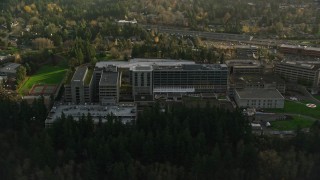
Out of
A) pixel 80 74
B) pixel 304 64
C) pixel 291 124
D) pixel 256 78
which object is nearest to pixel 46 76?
pixel 80 74

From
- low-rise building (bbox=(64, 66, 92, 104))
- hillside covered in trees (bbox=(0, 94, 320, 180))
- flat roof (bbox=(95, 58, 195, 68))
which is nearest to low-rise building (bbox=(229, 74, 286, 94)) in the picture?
flat roof (bbox=(95, 58, 195, 68))

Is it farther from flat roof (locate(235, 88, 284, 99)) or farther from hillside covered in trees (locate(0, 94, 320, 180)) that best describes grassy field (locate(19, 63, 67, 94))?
flat roof (locate(235, 88, 284, 99))

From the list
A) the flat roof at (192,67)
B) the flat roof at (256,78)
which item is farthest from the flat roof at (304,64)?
the flat roof at (192,67)

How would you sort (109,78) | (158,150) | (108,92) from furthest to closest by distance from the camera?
(109,78)
(108,92)
(158,150)

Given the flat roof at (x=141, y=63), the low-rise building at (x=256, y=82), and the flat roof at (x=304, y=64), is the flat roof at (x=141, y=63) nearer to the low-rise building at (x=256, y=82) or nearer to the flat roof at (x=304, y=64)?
the low-rise building at (x=256, y=82)

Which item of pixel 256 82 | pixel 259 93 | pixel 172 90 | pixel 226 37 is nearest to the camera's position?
pixel 259 93

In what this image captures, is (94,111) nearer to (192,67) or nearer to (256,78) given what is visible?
(192,67)

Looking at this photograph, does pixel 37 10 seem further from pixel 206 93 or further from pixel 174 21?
pixel 206 93

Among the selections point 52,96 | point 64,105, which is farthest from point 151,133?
point 52,96
